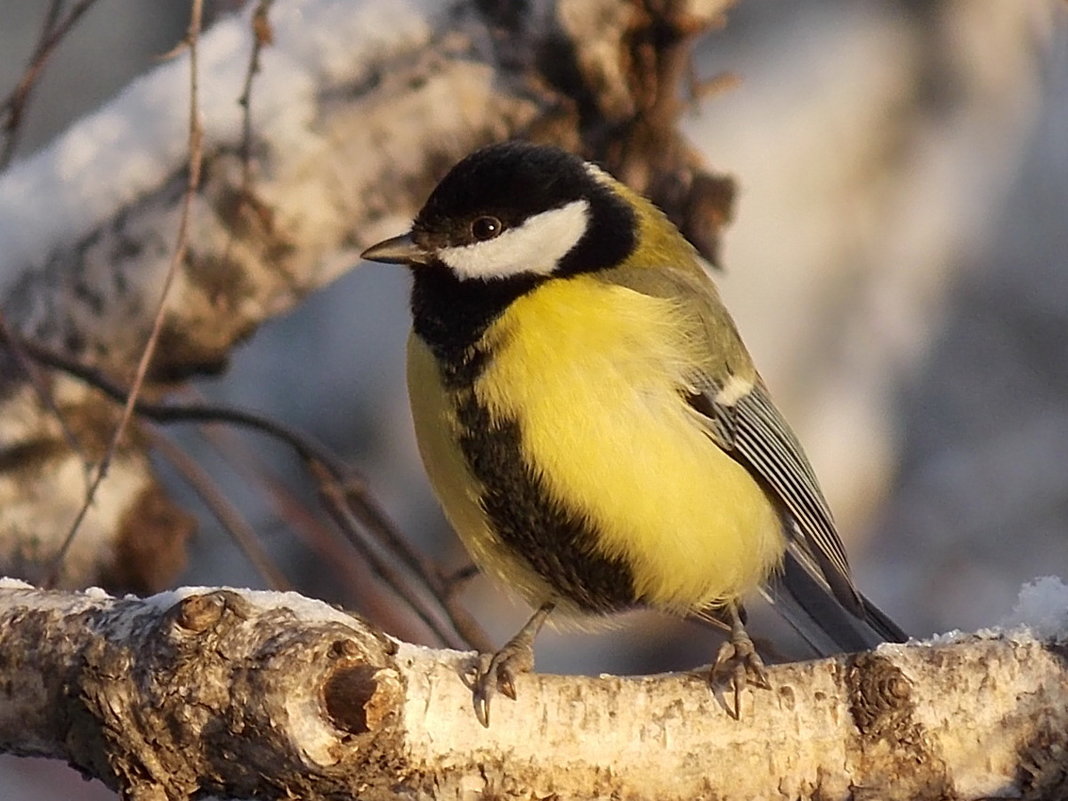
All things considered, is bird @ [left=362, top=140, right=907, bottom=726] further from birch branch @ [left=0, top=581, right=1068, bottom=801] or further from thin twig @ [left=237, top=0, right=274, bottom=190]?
thin twig @ [left=237, top=0, right=274, bottom=190]

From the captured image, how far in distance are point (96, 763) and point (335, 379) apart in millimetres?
2970

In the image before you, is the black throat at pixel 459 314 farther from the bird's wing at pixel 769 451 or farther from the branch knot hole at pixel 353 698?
the branch knot hole at pixel 353 698

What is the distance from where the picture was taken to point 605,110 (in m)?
2.34

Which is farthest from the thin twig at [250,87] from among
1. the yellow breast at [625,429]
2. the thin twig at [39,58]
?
the yellow breast at [625,429]

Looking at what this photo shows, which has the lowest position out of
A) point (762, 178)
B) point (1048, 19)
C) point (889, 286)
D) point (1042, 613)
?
point (1042, 613)

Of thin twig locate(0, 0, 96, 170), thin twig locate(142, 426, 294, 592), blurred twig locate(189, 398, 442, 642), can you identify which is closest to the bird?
thin twig locate(142, 426, 294, 592)

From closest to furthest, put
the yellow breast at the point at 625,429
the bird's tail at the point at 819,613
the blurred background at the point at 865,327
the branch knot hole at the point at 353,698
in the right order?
1. the branch knot hole at the point at 353,698
2. the yellow breast at the point at 625,429
3. the bird's tail at the point at 819,613
4. the blurred background at the point at 865,327

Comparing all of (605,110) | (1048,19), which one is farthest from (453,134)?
(1048,19)

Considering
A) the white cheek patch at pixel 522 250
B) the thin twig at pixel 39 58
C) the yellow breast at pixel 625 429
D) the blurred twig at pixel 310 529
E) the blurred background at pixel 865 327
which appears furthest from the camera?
the blurred background at pixel 865 327

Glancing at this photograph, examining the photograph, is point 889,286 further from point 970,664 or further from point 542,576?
point 970,664

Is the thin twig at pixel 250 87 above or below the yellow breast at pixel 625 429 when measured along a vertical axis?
above

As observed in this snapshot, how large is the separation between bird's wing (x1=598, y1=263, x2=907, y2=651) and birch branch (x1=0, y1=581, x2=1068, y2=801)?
43 centimetres

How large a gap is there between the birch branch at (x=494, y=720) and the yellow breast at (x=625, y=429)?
27 centimetres

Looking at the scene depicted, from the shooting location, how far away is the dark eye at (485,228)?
1843 millimetres
